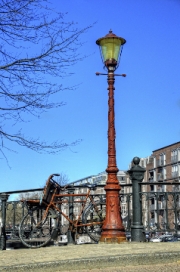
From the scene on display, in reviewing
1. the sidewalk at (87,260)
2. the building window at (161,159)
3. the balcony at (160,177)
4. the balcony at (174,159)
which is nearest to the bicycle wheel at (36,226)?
the sidewalk at (87,260)

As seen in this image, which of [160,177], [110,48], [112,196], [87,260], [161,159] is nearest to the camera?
[87,260]

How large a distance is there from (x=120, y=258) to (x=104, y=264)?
0.22 metres

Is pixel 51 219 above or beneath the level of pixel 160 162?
beneath

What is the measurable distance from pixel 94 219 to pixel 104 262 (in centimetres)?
407

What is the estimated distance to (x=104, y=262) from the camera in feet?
16.2

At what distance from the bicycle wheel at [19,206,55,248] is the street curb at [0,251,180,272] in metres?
3.27

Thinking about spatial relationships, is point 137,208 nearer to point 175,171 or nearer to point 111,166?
point 111,166

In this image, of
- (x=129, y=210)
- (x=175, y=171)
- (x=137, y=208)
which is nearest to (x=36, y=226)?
(x=129, y=210)

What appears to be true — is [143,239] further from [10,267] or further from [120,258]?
[10,267]

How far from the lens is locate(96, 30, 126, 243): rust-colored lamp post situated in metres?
7.66

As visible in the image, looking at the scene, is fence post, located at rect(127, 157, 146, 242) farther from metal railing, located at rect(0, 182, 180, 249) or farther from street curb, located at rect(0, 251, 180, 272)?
street curb, located at rect(0, 251, 180, 272)

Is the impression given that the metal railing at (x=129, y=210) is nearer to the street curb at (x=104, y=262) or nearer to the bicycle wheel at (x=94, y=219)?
the bicycle wheel at (x=94, y=219)

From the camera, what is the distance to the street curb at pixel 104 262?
4.65 meters

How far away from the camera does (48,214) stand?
8281 millimetres
